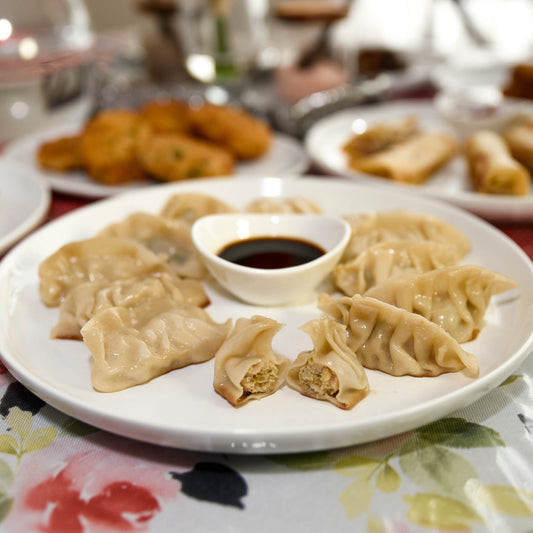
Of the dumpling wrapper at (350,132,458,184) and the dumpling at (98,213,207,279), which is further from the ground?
the dumpling at (98,213,207,279)

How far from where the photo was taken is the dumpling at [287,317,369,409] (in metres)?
1.71

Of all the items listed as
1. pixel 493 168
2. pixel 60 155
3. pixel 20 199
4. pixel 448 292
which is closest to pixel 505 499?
pixel 448 292

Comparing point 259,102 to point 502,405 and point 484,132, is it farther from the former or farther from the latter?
point 502,405

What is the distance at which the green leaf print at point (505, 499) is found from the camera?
1440 millimetres

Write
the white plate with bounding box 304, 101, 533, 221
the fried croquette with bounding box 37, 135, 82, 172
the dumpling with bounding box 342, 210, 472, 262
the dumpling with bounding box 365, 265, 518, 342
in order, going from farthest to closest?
the fried croquette with bounding box 37, 135, 82, 172 < the white plate with bounding box 304, 101, 533, 221 < the dumpling with bounding box 342, 210, 472, 262 < the dumpling with bounding box 365, 265, 518, 342

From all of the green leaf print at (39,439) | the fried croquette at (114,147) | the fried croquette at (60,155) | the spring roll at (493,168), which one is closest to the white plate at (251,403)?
the green leaf print at (39,439)

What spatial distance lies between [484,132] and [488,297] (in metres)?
2.09

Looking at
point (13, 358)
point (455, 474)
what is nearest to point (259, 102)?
point (13, 358)

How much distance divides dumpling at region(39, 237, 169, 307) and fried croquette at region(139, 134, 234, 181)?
3.51ft

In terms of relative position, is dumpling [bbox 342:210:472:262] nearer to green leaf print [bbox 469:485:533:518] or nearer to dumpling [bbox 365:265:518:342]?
dumpling [bbox 365:265:518:342]

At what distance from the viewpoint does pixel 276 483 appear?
1.55m

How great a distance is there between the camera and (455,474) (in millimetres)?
1565

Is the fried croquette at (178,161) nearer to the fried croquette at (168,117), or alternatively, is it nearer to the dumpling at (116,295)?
the fried croquette at (168,117)

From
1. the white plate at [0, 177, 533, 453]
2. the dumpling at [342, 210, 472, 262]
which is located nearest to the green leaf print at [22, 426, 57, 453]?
the white plate at [0, 177, 533, 453]
